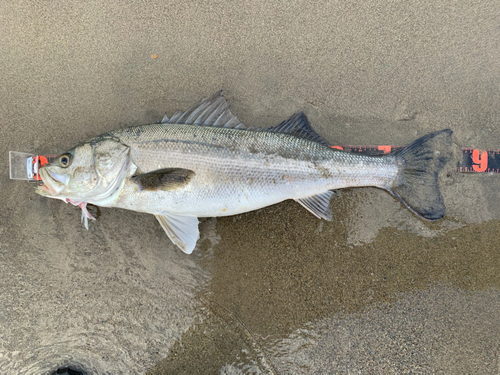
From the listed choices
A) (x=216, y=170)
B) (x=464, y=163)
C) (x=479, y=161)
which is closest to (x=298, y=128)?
(x=216, y=170)

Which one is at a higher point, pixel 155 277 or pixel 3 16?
pixel 3 16

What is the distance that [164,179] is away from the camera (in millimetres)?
2508

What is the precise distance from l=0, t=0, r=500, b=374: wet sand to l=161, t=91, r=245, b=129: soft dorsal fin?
0.47 meters

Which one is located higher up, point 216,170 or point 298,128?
point 298,128

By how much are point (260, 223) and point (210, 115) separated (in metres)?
1.29

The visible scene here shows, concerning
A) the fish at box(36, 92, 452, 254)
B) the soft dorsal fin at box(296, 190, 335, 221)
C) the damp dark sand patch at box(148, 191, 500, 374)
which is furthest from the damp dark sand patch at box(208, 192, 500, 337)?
the fish at box(36, 92, 452, 254)

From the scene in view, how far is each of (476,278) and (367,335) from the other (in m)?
1.32

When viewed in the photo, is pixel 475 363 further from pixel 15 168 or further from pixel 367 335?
pixel 15 168

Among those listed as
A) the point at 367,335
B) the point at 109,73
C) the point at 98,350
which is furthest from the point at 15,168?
the point at 367,335

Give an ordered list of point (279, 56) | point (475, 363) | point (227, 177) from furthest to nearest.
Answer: point (279, 56), point (475, 363), point (227, 177)

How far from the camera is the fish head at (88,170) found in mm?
2525

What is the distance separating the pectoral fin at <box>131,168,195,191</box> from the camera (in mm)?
2508

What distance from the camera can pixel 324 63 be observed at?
10.3 feet

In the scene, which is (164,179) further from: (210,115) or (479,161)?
(479,161)
